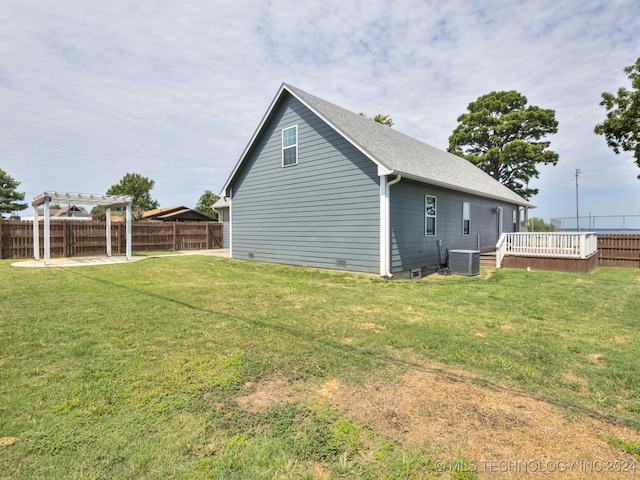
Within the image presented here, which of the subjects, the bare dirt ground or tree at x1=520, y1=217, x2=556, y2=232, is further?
tree at x1=520, y1=217, x2=556, y2=232

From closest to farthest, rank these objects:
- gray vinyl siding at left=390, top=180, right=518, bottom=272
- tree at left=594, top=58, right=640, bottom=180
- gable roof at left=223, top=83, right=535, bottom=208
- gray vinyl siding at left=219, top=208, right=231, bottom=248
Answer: gable roof at left=223, top=83, right=535, bottom=208
gray vinyl siding at left=390, top=180, right=518, bottom=272
tree at left=594, top=58, right=640, bottom=180
gray vinyl siding at left=219, top=208, right=231, bottom=248

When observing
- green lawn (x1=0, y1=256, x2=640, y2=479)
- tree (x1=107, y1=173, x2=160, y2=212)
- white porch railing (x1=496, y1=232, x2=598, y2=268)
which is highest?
tree (x1=107, y1=173, x2=160, y2=212)

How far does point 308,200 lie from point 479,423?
949 cm

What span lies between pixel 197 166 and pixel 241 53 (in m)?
26.2

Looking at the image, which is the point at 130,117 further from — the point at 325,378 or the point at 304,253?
the point at 325,378

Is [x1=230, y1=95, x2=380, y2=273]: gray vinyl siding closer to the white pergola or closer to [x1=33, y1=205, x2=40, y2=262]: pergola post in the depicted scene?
the white pergola

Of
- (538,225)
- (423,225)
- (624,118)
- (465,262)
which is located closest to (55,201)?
(423,225)

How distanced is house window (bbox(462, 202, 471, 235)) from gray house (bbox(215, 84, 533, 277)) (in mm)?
44

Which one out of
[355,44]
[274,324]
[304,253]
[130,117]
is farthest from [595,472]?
[130,117]

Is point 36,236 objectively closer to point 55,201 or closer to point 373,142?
point 55,201

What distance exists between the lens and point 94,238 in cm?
1526

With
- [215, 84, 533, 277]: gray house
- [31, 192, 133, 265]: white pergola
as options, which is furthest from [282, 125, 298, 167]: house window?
[31, 192, 133, 265]: white pergola

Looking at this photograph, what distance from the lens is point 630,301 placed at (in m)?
6.71

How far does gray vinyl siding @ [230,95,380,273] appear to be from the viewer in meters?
9.83
